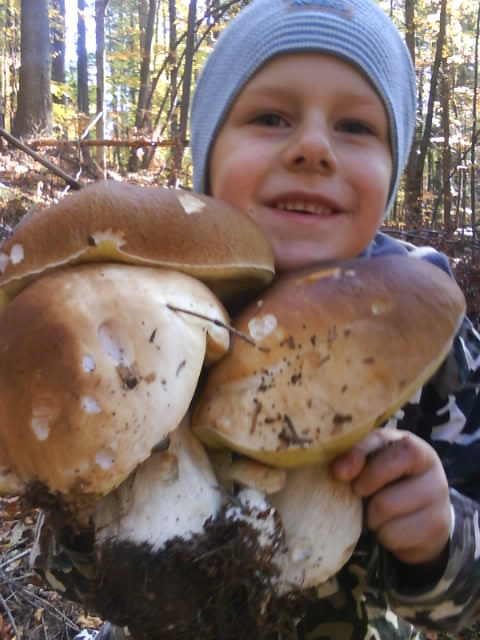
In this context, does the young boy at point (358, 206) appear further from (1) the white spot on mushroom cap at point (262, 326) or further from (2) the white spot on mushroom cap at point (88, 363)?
(2) the white spot on mushroom cap at point (88, 363)

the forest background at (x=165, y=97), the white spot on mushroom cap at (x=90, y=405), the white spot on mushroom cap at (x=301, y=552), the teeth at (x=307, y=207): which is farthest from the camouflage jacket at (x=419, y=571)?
the forest background at (x=165, y=97)

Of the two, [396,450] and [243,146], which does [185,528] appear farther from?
[243,146]

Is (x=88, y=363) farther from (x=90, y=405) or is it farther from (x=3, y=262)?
(x=3, y=262)

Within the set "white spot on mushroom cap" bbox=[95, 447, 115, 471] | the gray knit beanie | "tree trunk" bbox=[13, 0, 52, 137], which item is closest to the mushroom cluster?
"white spot on mushroom cap" bbox=[95, 447, 115, 471]

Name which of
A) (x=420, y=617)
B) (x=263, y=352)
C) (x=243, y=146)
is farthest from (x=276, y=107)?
(x=420, y=617)

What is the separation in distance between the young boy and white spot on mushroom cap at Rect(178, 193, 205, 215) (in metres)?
0.28

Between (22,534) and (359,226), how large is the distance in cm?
269

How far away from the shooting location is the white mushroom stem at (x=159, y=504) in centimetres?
92

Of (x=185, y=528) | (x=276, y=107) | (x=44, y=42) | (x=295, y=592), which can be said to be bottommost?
(x=295, y=592)

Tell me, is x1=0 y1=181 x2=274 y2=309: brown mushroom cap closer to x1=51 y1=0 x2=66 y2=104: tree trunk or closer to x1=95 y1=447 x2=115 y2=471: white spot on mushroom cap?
x1=95 y1=447 x2=115 y2=471: white spot on mushroom cap

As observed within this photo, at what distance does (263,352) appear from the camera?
0.98 meters

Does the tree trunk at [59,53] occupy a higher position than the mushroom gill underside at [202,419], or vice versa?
the tree trunk at [59,53]

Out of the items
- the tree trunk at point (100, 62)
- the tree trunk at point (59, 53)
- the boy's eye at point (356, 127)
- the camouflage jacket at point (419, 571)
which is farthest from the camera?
the tree trunk at point (59, 53)

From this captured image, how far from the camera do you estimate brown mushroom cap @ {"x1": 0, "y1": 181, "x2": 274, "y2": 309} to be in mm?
943
